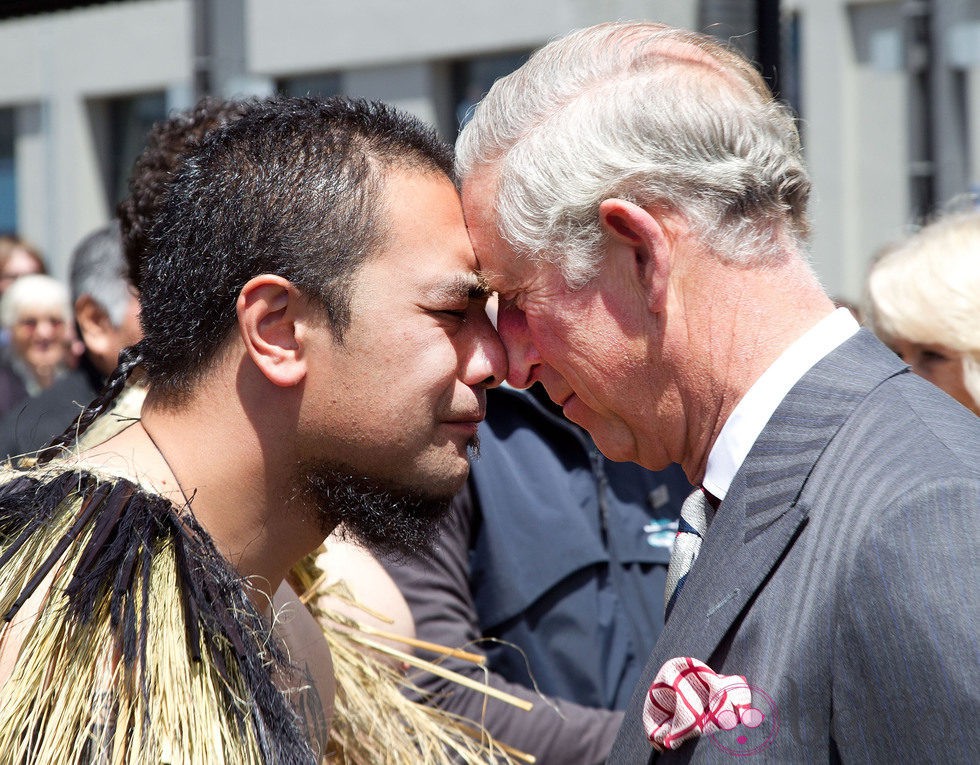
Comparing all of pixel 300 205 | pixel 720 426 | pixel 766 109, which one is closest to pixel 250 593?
pixel 300 205

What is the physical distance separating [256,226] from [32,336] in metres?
4.31

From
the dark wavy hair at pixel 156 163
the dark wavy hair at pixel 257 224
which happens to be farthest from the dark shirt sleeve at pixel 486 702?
the dark wavy hair at pixel 156 163

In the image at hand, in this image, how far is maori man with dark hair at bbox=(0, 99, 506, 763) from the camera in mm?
1729

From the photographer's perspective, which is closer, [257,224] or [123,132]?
[257,224]

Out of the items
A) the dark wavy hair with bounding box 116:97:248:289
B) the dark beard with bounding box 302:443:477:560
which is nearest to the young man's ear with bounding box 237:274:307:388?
the dark beard with bounding box 302:443:477:560

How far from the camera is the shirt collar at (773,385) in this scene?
1.72 metres

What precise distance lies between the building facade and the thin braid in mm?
3215

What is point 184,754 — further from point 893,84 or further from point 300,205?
point 893,84

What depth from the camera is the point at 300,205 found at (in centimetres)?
190

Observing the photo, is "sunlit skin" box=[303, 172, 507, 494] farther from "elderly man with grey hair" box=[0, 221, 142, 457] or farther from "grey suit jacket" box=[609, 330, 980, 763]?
"elderly man with grey hair" box=[0, 221, 142, 457]

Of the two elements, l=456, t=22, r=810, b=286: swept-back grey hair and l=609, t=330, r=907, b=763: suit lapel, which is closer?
l=609, t=330, r=907, b=763: suit lapel

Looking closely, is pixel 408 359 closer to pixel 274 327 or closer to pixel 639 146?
pixel 274 327

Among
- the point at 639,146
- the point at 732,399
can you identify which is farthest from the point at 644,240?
the point at 732,399

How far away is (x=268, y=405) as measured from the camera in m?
1.91
